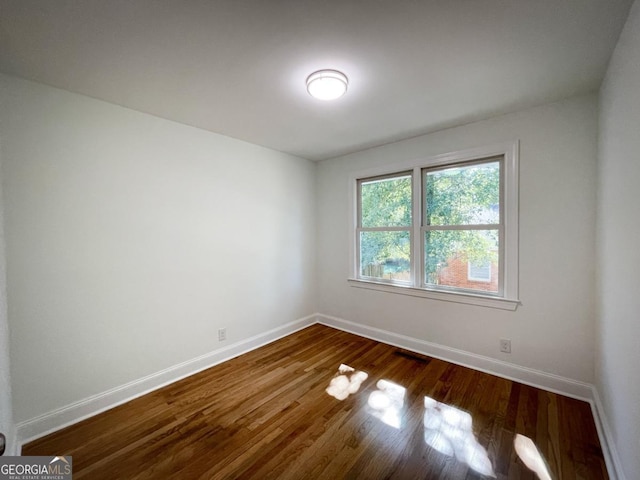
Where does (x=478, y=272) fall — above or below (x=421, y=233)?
below

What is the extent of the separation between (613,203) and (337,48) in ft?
6.22

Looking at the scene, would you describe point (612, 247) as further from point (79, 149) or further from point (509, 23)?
point (79, 149)

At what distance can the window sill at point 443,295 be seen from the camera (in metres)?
2.44

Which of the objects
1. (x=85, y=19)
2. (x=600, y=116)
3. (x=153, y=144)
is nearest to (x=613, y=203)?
(x=600, y=116)

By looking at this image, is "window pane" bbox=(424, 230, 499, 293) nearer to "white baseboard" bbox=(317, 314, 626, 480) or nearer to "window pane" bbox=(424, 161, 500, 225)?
"window pane" bbox=(424, 161, 500, 225)

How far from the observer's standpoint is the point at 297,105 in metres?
2.21

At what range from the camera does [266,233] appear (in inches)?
131

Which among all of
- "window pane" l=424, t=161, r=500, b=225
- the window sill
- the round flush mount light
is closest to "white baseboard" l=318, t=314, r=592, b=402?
the window sill

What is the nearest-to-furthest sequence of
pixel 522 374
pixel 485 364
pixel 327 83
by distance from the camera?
pixel 327 83 → pixel 522 374 → pixel 485 364

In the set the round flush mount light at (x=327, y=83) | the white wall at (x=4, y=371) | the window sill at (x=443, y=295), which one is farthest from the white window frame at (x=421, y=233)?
the white wall at (x=4, y=371)

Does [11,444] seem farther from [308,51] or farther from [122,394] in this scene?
[308,51]

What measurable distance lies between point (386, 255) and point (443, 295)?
0.84 metres

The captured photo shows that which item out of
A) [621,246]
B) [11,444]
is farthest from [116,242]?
[621,246]

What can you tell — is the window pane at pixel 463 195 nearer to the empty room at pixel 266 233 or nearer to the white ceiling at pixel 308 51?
the empty room at pixel 266 233
